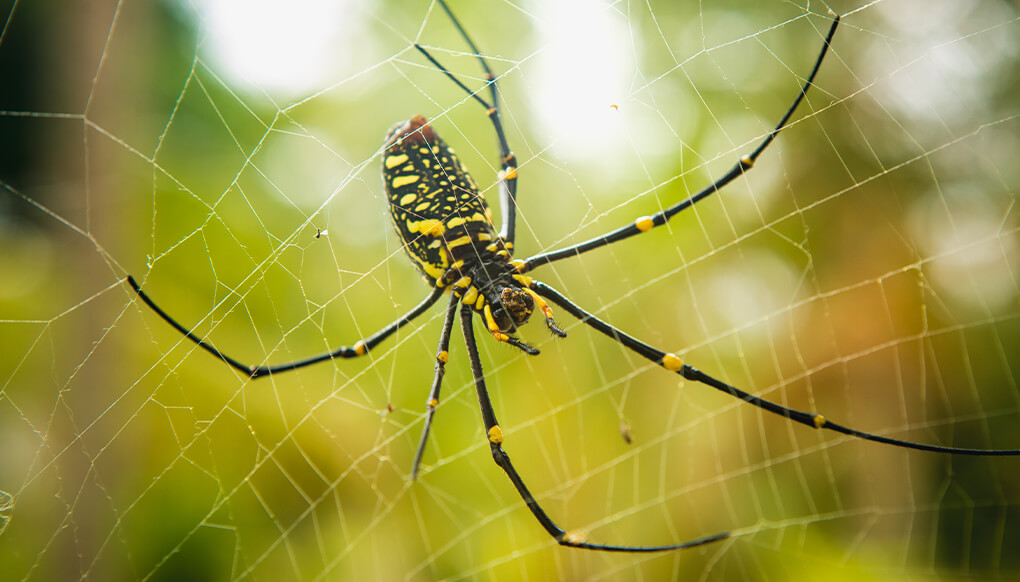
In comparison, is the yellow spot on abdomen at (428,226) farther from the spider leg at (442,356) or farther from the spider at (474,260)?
the spider leg at (442,356)

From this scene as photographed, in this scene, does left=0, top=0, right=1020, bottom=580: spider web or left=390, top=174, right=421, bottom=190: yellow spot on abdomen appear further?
left=0, top=0, right=1020, bottom=580: spider web

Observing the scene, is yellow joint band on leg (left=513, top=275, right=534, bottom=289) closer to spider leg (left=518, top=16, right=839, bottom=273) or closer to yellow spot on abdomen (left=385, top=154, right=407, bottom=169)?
spider leg (left=518, top=16, right=839, bottom=273)

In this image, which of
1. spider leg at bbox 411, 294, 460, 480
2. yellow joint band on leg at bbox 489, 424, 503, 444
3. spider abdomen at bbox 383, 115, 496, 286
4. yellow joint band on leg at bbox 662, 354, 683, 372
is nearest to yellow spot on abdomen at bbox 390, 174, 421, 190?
spider abdomen at bbox 383, 115, 496, 286

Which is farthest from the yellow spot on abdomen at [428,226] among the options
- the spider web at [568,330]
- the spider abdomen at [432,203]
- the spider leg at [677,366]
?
the spider web at [568,330]

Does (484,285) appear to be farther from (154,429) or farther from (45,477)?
(154,429)

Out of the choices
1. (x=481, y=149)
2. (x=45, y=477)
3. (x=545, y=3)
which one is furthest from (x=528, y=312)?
(x=45, y=477)

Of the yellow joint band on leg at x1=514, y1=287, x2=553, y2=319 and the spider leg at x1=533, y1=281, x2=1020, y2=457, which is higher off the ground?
the yellow joint band on leg at x1=514, y1=287, x2=553, y2=319
